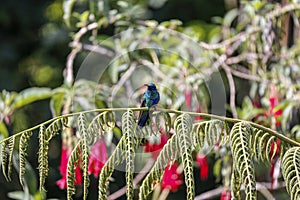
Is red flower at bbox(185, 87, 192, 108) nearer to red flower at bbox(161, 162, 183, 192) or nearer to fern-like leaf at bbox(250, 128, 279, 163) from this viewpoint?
red flower at bbox(161, 162, 183, 192)

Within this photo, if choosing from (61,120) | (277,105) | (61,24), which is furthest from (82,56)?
(61,120)

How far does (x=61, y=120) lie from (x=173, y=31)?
1.00m

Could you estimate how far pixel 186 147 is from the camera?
0.53 meters

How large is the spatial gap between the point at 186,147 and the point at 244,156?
5 centimetres

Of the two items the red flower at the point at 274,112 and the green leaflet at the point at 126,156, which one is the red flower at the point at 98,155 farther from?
the green leaflet at the point at 126,156

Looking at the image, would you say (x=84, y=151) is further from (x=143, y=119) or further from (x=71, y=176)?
(x=143, y=119)

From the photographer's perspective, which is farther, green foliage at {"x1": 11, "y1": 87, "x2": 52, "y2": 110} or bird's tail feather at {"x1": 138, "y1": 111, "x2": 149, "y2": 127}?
green foliage at {"x1": 11, "y1": 87, "x2": 52, "y2": 110}

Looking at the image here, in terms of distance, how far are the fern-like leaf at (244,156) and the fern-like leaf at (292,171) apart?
0.04m

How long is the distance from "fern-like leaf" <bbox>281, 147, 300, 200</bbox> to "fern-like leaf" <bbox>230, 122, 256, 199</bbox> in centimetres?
4

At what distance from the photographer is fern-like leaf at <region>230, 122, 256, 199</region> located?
50 cm

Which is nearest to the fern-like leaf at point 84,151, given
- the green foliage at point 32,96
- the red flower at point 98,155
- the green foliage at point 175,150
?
the green foliage at point 175,150

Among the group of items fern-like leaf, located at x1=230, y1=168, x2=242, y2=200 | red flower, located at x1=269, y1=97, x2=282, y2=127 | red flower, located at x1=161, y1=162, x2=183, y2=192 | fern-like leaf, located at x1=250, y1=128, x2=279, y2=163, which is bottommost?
fern-like leaf, located at x1=230, y1=168, x2=242, y2=200

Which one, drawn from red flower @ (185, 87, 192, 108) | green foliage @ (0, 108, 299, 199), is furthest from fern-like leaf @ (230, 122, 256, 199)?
red flower @ (185, 87, 192, 108)

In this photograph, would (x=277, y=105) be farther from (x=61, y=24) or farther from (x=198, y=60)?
(x=61, y=24)
